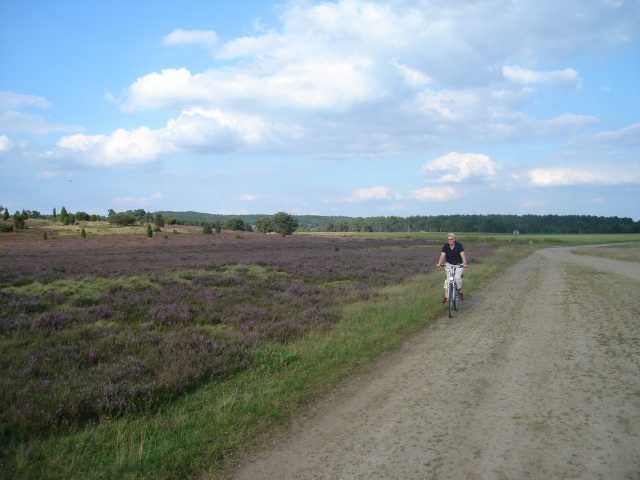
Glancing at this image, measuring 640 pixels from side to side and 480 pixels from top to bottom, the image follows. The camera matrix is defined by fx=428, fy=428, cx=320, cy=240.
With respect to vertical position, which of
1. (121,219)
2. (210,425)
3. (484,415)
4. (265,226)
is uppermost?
(121,219)

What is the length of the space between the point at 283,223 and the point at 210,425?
Answer: 10083 cm

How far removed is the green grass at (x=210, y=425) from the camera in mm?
4691

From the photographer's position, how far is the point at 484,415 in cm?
569

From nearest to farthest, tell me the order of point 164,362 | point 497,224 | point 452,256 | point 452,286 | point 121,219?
point 164,362 → point 452,286 → point 452,256 → point 121,219 → point 497,224

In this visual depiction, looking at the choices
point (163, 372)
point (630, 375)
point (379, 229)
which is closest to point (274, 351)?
point (163, 372)

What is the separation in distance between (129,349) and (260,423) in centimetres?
463

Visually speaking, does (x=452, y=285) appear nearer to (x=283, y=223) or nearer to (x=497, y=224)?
(x=283, y=223)

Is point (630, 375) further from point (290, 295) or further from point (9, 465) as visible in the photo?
point (290, 295)

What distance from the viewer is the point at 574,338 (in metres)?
9.62

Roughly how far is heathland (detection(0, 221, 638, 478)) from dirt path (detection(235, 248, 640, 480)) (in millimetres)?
825

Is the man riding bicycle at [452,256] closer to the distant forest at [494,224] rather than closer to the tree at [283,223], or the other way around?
the tree at [283,223]

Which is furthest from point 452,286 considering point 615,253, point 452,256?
point 615,253

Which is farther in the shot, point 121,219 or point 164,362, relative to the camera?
point 121,219

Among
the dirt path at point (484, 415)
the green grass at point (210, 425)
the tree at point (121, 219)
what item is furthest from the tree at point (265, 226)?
the dirt path at point (484, 415)
